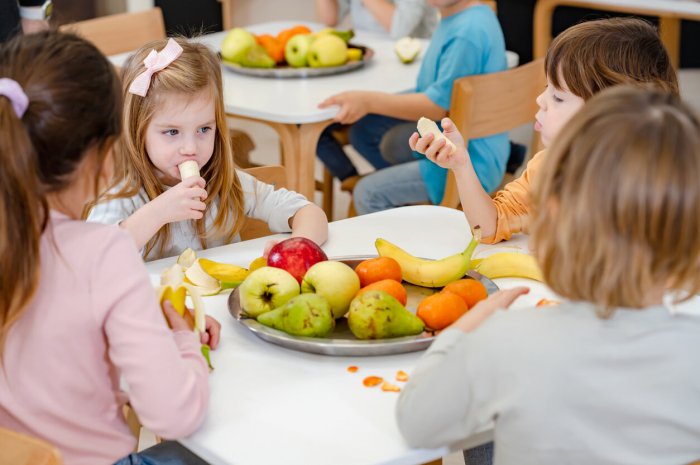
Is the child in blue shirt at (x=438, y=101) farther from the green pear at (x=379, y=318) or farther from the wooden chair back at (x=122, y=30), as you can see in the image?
the green pear at (x=379, y=318)

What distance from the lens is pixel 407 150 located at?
9.43 ft

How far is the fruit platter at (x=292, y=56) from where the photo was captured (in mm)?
2760

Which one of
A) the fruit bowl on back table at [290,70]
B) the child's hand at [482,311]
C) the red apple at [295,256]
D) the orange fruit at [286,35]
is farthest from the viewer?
the orange fruit at [286,35]

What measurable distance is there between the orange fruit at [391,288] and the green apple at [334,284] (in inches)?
0.7

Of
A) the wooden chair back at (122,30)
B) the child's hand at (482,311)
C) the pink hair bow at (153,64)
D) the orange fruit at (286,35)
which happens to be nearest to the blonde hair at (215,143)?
the pink hair bow at (153,64)

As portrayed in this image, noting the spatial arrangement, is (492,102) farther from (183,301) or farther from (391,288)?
(183,301)

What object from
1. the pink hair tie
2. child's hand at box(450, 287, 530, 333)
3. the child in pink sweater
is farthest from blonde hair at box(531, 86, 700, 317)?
the pink hair tie

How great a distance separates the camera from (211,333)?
1.26 m

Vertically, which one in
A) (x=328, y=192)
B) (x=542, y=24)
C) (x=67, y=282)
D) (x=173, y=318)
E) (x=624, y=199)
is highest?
(x=624, y=199)

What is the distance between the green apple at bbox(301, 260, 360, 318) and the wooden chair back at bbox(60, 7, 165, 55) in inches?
74.4

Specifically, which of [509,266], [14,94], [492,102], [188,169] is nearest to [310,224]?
[188,169]

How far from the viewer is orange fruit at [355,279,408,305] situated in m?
1.28

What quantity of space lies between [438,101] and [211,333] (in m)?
1.46

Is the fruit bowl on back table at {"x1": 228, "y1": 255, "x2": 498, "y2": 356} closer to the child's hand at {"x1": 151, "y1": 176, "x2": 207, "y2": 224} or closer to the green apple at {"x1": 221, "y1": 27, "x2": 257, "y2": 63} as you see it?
the child's hand at {"x1": 151, "y1": 176, "x2": 207, "y2": 224}
